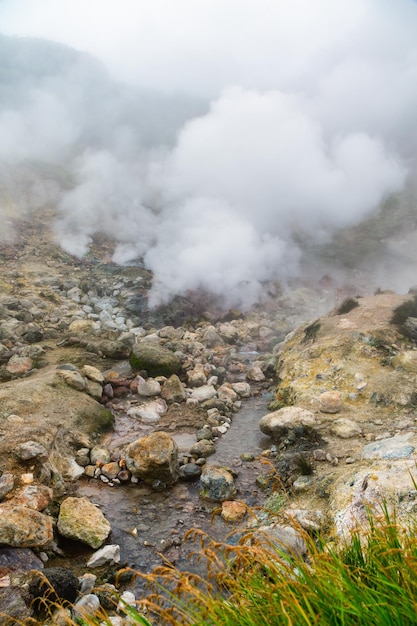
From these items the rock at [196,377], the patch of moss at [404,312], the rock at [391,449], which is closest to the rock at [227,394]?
the rock at [196,377]

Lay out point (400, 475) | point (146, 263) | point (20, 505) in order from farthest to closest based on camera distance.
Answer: point (146, 263) → point (20, 505) → point (400, 475)

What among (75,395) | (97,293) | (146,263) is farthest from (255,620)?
(146,263)

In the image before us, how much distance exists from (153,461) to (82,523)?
1.67 meters

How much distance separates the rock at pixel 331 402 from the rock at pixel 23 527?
→ 6325 mm

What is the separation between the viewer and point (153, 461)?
6777 mm

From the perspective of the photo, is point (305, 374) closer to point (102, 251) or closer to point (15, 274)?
point (15, 274)

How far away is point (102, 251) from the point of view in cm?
2689

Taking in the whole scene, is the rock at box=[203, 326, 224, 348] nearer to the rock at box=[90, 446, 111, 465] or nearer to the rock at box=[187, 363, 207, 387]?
the rock at box=[187, 363, 207, 387]

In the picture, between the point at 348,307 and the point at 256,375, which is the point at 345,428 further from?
the point at 348,307

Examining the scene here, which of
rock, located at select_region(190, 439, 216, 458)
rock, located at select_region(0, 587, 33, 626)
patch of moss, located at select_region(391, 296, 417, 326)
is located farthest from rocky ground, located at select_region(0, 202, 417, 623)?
patch of moss, located at select_region(391, 296, 417, 326)

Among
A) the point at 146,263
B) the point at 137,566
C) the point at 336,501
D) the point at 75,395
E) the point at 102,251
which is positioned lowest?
the point at 137,566

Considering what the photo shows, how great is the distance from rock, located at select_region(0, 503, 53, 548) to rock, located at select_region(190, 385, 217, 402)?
598cm

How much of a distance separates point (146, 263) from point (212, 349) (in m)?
11.2

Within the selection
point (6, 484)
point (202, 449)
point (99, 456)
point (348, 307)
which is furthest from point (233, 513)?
point (348, 307)
